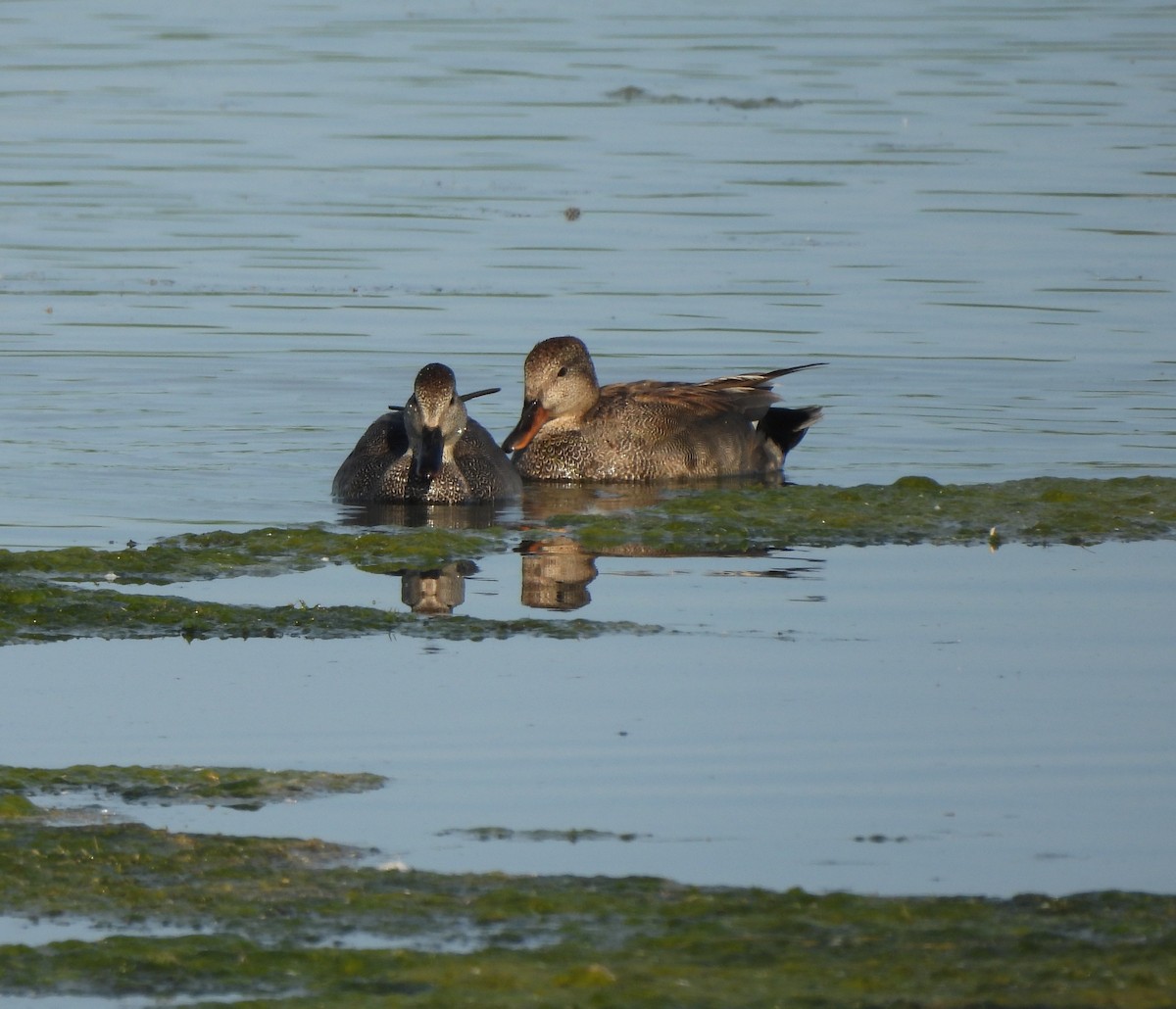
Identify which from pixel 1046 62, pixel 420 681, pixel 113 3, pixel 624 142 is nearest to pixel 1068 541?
pixel 420 681

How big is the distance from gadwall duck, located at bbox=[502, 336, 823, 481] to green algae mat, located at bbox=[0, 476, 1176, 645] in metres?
0.83

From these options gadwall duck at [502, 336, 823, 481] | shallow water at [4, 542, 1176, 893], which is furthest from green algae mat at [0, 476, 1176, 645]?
gadwall duck at [502, 336, 823, 481]

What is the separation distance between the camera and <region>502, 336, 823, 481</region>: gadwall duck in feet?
45.8

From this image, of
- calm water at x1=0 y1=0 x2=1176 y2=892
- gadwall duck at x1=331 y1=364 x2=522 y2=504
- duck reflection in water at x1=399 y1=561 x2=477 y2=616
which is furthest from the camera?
gadwall duck at x1=331 y1=364 x2=522 y2=504

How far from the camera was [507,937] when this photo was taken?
18.7ft

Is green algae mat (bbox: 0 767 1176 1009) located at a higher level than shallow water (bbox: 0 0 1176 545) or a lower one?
lower

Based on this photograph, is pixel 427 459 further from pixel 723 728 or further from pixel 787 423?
pixel 723 728

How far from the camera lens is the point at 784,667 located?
28.6 ft

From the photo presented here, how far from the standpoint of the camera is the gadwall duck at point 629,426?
1395 cm

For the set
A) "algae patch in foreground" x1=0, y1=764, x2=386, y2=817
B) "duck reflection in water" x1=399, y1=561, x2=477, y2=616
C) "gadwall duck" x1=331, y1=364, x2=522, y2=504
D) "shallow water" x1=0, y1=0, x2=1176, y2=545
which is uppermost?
"shallow water" x1=0, y1=0, x2=1176, y2=545

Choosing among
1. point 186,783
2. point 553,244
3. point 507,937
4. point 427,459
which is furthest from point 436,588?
point 553,244

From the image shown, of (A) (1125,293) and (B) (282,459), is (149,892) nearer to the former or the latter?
(B) (282,459)

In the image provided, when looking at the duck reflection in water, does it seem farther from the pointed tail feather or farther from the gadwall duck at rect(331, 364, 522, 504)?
the pointed tail feather

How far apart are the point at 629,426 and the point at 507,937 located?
8386mm
